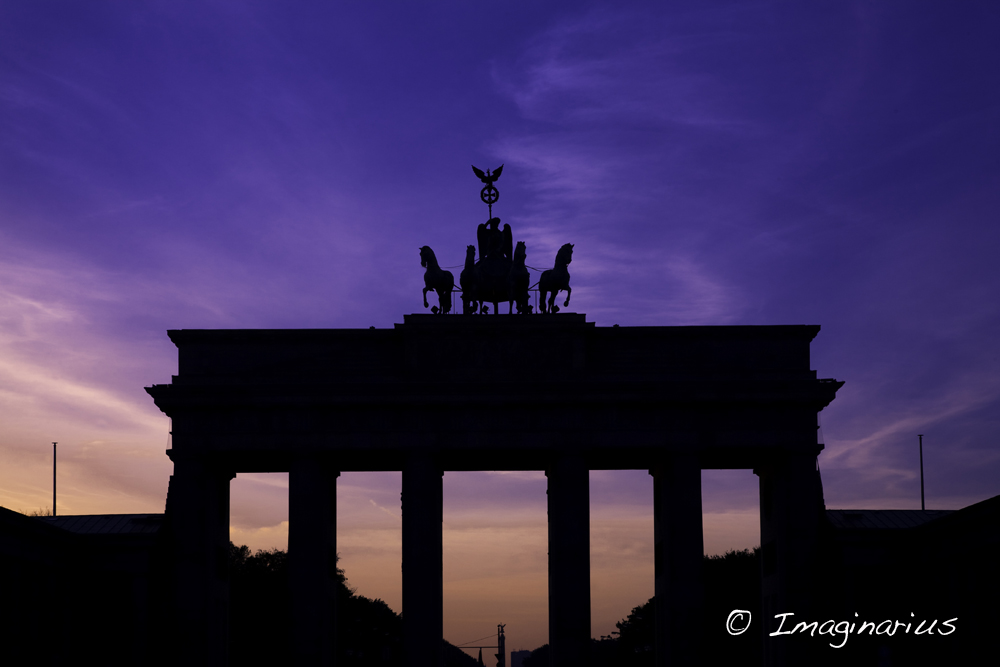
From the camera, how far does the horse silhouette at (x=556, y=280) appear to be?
223ft

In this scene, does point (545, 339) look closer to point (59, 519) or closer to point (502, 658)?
point (59, 519)

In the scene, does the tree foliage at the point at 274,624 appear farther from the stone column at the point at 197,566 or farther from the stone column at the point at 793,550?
the stone column at the point at 793,550

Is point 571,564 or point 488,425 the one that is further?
point 488,425

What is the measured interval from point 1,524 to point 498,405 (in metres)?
24.3

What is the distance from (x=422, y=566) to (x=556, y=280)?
54.0ft

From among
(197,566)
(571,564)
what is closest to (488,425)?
(571,564)

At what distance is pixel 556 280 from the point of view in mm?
67875

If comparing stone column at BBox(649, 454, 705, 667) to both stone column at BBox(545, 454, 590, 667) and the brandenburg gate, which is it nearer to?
the brandenburg gate

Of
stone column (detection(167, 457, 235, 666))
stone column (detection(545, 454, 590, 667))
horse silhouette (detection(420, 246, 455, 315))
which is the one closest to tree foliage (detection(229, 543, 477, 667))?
stone column (detection(167, 457, 235, 666))

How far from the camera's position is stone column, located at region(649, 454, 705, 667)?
63094 mm

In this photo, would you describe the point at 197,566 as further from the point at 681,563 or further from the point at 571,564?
the point at 681,563

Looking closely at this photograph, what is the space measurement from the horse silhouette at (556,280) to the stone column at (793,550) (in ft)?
46.7

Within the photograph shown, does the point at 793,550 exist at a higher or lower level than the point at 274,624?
higher

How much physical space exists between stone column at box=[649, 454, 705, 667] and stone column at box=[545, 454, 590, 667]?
413cm
